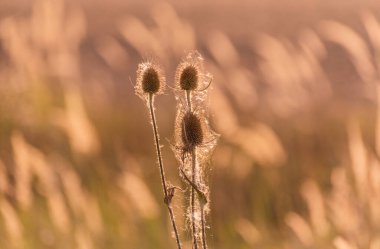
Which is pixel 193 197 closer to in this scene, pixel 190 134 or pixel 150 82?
pixel 190 134

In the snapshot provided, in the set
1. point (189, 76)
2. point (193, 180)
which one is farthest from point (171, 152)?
point (193, 180)

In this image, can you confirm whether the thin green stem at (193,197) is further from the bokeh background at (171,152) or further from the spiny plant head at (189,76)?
the bokeh background at (171,152)

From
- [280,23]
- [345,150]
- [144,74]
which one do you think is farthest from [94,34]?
[144,74]

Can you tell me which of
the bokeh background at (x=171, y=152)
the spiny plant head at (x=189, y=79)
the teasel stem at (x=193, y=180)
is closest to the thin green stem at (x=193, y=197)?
the teasel stem at (x=193, y=180)

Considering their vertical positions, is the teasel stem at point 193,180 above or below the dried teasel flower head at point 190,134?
below

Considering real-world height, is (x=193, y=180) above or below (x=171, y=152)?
below

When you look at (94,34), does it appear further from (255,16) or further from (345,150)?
(345,150)
